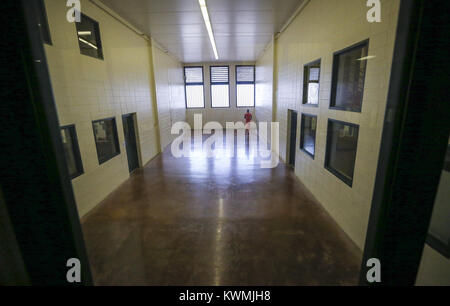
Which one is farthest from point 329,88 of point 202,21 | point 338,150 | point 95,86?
point 95,86

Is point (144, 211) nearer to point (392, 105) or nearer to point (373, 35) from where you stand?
point (392, 105)

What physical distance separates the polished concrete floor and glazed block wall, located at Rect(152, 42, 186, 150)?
13.2 ft

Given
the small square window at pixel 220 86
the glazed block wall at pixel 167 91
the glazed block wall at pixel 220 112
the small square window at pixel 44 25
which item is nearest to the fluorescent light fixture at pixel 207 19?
the glazed block wall at pixel 167 91

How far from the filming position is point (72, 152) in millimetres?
3973

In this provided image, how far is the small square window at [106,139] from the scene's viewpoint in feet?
15.7

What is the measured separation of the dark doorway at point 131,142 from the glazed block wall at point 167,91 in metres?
1.99

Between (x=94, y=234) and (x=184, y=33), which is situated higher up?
(x=184, y=33)

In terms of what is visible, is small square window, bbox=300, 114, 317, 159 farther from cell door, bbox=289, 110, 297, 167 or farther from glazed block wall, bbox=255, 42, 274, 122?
glazed block wall, bbox=255, 42, 274, 122

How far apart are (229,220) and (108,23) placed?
5.31m

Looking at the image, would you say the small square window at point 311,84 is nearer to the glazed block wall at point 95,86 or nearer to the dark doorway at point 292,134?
the dark doorway at point 292,134

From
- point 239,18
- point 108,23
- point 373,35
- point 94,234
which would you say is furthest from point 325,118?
point 108,23

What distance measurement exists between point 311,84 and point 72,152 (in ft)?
17.0

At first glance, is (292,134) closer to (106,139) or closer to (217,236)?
(217,236)

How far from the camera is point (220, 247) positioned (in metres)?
3.13
